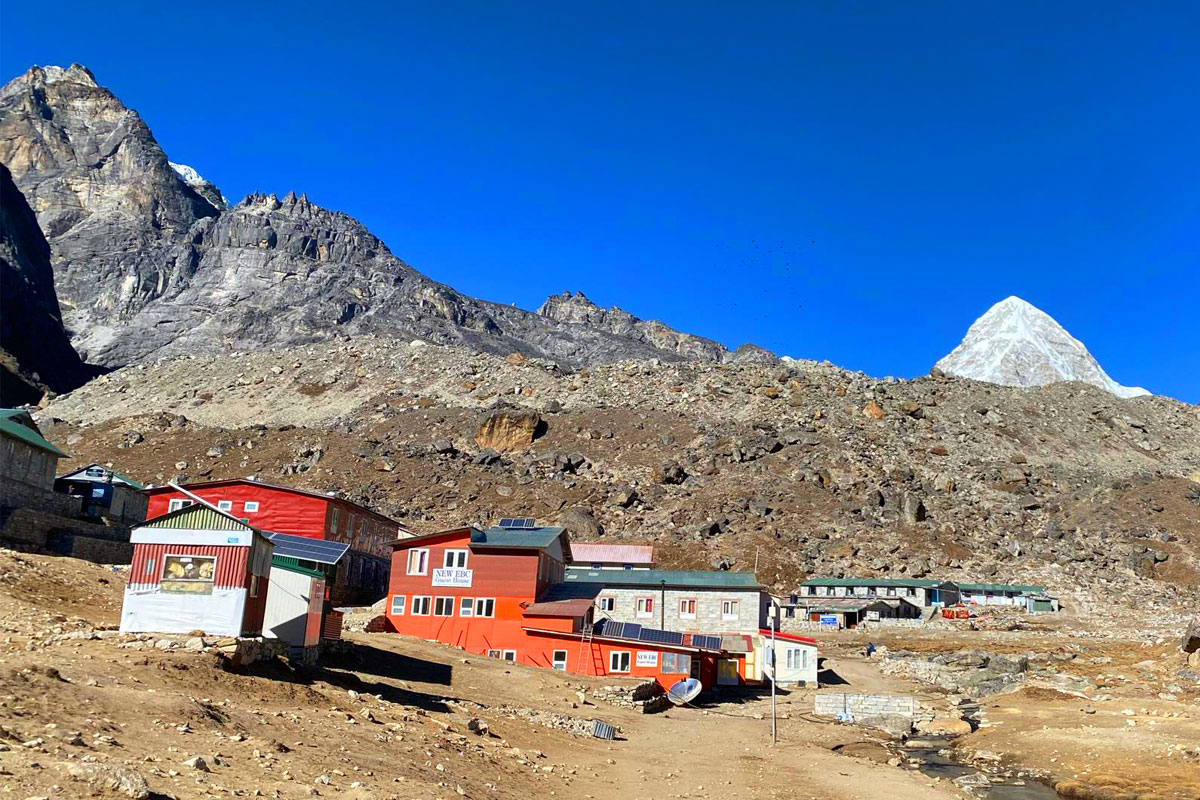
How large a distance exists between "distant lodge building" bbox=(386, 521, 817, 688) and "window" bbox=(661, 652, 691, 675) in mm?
44

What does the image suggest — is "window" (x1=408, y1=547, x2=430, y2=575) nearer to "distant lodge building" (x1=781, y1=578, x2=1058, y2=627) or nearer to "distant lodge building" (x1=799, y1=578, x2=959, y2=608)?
"distant lodge building" (x1=781, y1=578, x2=1058, y2=627)

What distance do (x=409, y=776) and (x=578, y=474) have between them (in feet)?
279

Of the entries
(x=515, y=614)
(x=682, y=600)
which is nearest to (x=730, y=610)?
(x=682, y=600)

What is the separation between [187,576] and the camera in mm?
24344

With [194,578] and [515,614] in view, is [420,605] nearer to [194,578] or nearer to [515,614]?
[515,614]

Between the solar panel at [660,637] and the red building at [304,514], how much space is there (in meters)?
18.8

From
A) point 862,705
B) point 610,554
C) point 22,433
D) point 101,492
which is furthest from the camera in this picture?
point 610,554

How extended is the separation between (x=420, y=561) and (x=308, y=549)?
6984mm

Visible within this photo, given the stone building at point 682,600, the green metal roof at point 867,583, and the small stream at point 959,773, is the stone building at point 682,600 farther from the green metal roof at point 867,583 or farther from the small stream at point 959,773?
the green metal roof at point 867,583

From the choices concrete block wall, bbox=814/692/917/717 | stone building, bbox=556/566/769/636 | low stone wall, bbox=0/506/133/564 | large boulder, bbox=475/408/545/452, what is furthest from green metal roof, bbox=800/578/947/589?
low stone wall, bbox=0/506/133/564

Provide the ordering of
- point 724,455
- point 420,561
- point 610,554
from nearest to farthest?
point 420,561, point 610,554, point 724,455

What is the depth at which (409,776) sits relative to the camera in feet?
58.6

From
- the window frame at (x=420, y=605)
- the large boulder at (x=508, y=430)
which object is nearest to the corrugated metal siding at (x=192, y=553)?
the window frame at (x=420, y=605)

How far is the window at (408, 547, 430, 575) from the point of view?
157 feet
